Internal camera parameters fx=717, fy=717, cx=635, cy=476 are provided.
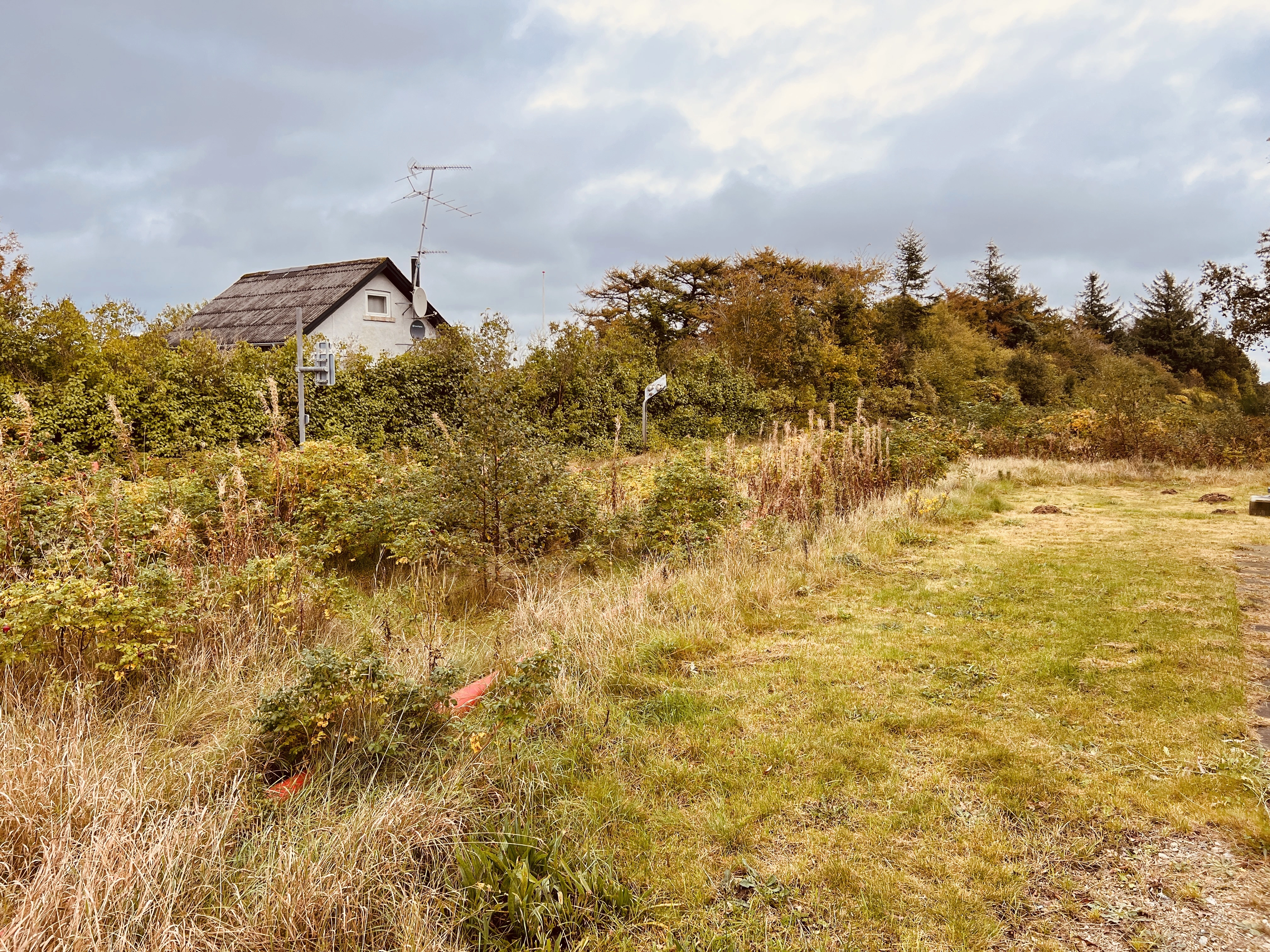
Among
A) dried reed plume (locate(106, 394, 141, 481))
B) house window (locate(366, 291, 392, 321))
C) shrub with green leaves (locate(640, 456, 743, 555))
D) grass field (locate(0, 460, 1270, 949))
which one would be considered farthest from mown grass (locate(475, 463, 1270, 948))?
house window (locate(366, 291, 392, 321))

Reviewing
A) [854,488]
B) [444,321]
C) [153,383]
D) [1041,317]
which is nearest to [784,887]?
[854,488]

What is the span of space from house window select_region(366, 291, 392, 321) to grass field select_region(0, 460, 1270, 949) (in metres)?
19.3

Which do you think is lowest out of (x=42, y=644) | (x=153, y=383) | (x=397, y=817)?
(x=397, y=817)

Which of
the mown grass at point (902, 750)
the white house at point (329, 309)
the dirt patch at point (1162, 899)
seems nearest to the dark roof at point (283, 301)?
the white house at point (329, 309)

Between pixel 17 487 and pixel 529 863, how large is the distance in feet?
12.5

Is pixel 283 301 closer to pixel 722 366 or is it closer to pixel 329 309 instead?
pixel 329 309

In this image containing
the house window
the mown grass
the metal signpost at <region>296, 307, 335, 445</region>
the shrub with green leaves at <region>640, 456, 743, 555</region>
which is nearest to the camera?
the mown grass

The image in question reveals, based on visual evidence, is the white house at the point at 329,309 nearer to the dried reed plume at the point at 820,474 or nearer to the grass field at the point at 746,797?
the dried reed plume at the point at 820,474

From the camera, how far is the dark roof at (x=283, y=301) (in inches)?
802

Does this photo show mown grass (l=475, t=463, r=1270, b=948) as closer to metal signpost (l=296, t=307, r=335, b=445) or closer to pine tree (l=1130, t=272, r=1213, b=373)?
metal signpost (l=296, t=307, r=335, b=445)

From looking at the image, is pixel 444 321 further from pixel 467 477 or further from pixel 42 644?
pixel 42 644

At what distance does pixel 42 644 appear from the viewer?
3.06 meters

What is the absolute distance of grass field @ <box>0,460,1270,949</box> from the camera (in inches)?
82.5

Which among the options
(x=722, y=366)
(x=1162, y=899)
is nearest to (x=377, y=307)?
(x=722, y=366)
